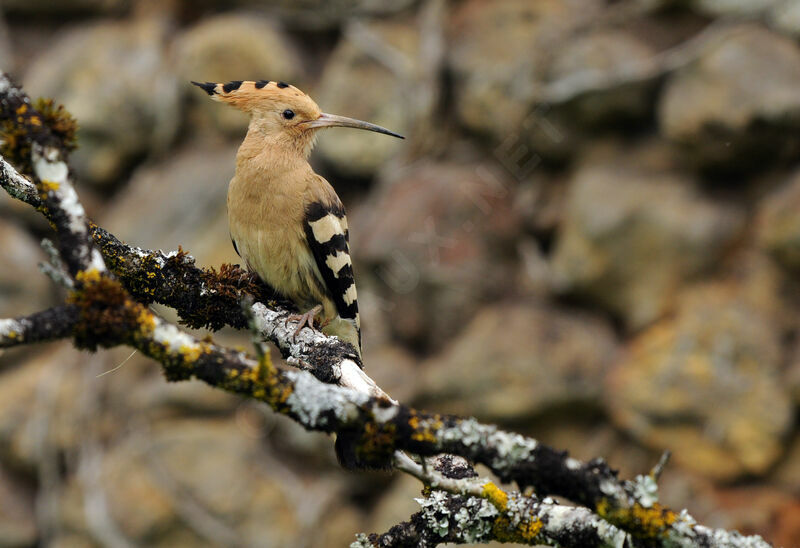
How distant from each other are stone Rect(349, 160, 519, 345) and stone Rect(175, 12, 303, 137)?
1.73 m

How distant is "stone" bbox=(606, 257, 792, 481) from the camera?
531cm

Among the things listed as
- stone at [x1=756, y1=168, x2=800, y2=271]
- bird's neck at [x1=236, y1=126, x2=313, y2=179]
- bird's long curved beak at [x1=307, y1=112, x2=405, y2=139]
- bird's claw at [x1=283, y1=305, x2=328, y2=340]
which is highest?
stone at [x1=756, y1=168, x2=800, y2=271]

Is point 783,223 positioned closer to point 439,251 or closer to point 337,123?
point 439,251

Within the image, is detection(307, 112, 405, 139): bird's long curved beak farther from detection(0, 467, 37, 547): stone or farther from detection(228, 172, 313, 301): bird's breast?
detection(0, 467, 37, 547): stone

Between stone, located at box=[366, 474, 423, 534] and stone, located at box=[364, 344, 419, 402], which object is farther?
stone, located at box=[364, 344, 419, 402]

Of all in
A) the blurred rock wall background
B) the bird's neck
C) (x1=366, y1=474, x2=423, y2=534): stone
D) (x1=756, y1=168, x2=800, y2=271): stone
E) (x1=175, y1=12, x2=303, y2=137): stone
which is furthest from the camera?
(x1=175, y1=12, x2=303, y2=137): stone

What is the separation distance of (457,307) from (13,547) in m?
4.11

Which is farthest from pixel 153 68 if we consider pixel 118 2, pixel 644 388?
pixel 644 388

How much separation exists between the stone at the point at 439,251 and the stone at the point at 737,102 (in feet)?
4.78

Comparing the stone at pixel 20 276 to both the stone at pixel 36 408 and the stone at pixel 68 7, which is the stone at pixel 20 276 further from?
the stone at pixel 68 7

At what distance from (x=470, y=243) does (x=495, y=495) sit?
4535mm

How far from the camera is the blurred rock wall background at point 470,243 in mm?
5480

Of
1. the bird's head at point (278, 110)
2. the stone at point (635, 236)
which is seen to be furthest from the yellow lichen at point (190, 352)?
the stone at point (635, 236)

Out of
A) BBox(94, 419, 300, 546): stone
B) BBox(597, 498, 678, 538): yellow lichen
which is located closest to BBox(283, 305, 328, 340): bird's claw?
BBox(597, 498, 678, 538): yellow lichen
